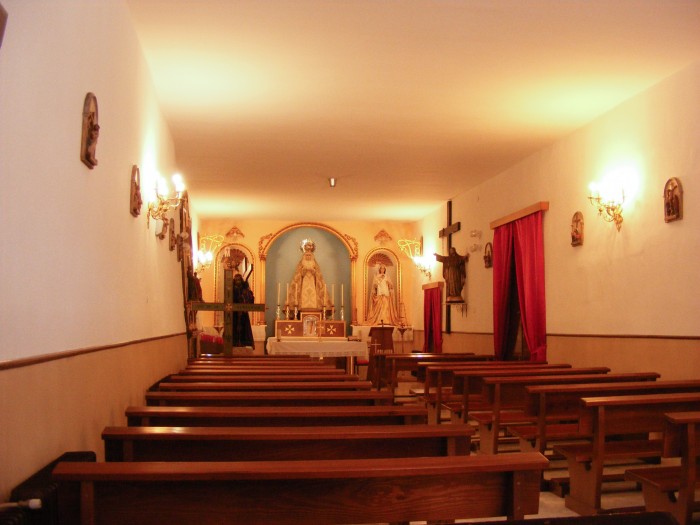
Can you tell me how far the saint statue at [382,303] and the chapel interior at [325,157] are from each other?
11.3ft

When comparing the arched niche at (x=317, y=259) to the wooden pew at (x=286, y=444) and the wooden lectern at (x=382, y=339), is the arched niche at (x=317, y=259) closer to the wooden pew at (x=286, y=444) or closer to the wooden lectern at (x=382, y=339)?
the wooden lectern at (x=382, y=339)

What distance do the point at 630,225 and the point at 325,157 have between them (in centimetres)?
403

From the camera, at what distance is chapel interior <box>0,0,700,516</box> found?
8.61 feet

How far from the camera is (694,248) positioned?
5.74 metres

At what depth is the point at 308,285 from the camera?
15.1 m

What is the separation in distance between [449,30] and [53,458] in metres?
3.95

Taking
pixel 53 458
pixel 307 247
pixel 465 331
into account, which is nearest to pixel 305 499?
pixel 53 458

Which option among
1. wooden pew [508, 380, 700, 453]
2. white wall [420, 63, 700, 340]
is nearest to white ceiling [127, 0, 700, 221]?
white wall [420, 63, 700, 340]

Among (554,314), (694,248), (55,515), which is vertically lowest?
(55,515)

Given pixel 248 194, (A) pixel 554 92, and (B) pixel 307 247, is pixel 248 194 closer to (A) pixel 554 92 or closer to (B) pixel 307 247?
(B) pixel 307 247

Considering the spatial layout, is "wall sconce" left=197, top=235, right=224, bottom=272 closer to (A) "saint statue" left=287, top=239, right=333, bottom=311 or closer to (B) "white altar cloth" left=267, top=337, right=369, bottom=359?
(A) "saint statue" left=287, top=239, right=333, bottom=311

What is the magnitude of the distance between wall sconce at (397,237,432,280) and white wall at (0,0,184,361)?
928 centimetres

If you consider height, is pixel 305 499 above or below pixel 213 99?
below

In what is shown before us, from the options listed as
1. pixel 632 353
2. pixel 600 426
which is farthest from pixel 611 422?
pixel 632 353
